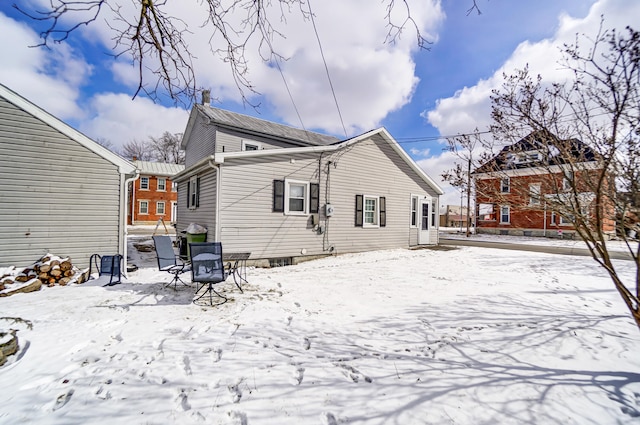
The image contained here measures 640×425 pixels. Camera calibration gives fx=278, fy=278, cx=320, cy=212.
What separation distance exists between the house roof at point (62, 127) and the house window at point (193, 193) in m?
2.70

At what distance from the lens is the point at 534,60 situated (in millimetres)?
3896

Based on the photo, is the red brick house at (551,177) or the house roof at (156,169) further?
the house roof at (156,169)

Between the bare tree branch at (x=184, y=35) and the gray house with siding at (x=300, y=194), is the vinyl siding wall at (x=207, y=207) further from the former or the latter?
the bare tree branch at (x=184, y=35)

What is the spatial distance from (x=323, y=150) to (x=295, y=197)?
208 centimetres

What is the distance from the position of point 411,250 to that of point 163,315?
34.4 feet

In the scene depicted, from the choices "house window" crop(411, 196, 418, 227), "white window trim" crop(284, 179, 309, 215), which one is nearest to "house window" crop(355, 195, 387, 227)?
"house window" crop(411, 196, 418, 227)

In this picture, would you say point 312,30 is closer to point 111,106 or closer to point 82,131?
point 111,106

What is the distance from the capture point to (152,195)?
2953cm

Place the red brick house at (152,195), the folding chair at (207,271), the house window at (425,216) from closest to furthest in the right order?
the folding chair at (207,271), the house window at (425,216), the red brick house at (152,195)

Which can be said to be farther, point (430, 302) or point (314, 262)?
point (314, 262)

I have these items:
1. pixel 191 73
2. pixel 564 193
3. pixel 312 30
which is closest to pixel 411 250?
pixel 564 193

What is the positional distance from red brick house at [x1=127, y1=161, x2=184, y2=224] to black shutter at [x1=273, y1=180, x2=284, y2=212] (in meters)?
23.1

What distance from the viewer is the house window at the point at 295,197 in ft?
30.3

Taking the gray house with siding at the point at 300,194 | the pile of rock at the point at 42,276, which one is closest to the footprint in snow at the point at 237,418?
the gray house with siding at the point at 300,194
